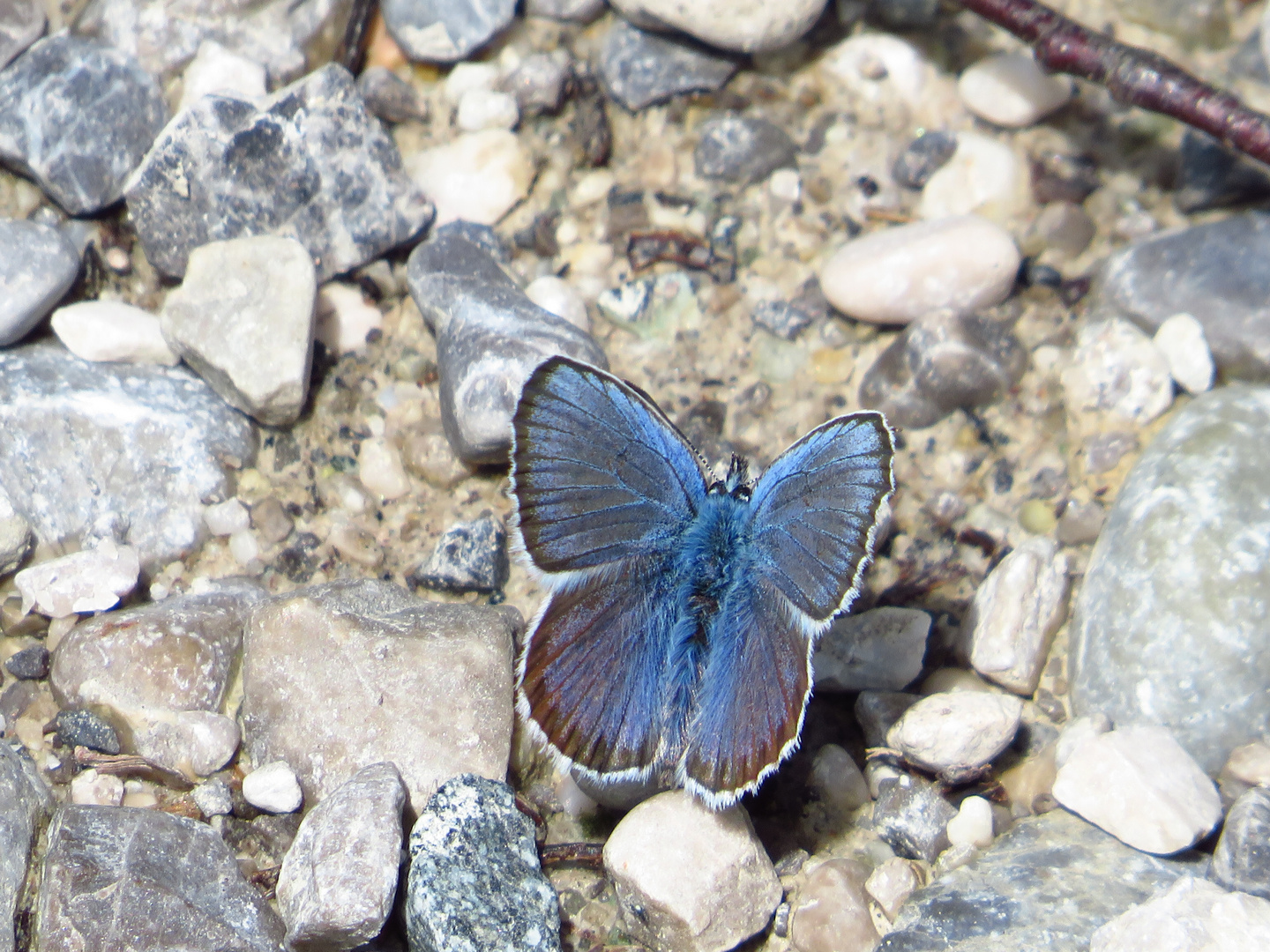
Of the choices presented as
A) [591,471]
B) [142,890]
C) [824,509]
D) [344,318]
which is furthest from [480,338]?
[142,890]

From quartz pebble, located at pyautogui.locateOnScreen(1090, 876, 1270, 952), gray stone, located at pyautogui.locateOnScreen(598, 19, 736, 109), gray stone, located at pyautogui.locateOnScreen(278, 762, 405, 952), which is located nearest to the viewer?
quartz pebble, located at pyautogui.locateOnScreen(1090, 876, 1270, 952)

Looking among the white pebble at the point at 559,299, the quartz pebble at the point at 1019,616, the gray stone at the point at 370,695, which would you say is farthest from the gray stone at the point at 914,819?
the white pebble at the point at 559,299

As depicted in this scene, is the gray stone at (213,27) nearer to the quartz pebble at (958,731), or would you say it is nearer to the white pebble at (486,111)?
the white pebble at (486,111)

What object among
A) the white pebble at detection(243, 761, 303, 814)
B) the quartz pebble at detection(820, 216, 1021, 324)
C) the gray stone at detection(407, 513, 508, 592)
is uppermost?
the quartz pebble at detection(820, 216, 1021, 324)

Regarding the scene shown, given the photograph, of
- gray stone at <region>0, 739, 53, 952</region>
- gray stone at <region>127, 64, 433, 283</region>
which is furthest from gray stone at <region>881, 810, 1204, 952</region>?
gray stone at <region>127, 64, 433, 283</region>

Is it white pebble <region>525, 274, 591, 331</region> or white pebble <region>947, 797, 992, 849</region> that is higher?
white pebble <region>525, 274, 591, 331</region>

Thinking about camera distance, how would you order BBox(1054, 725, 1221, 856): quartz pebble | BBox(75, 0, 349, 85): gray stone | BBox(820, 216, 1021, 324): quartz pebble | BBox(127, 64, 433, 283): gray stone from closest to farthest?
BBox(1054, 725, 1221, 856): quartz pebble, BBox(127, 64, 433, 283): gray stone, BBox(820, 216, 1021, 324): quartz pebble, BBox(75, 0, 349, 85): gray stone

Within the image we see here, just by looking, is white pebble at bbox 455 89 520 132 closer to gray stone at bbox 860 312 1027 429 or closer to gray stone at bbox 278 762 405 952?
gray stone at bbox 860 312 1027 429
